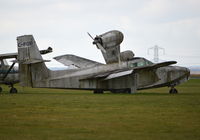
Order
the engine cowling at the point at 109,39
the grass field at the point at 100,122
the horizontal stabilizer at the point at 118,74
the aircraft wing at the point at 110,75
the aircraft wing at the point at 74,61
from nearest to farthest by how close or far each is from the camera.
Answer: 1. the grass field at the point at 100,122
2. the horizontal stabilizer at the point at 118,74
3. the aircraft wing at the point at 110,75
4. the engine cowling at the point at 109,39
5. the aircraft wing at the point at 74,61

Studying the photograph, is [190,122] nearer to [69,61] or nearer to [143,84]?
[143,84]

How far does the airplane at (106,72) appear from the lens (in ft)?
111

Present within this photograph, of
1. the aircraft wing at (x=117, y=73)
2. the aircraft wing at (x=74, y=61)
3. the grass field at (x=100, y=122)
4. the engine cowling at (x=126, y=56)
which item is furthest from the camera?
the aircraft wing at (x=74, y=61)

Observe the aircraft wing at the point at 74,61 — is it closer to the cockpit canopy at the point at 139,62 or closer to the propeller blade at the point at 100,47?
the propeller blade at the point at 100,47

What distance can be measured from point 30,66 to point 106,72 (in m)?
6.03

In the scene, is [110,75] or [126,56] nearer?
[110,75]

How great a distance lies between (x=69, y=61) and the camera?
1626 inches

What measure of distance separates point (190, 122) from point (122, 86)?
18.0m

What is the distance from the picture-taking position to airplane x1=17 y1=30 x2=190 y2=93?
3391 centimetres

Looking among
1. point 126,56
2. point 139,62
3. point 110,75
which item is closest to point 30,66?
point 110,75

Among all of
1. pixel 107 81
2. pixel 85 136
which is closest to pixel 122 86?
pixel 107 81

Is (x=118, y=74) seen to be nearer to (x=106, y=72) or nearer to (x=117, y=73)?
(x=117, y=73)

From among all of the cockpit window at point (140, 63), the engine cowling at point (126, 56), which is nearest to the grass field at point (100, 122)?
the cockpit window at point (140, 63)

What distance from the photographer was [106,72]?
34.8 m
